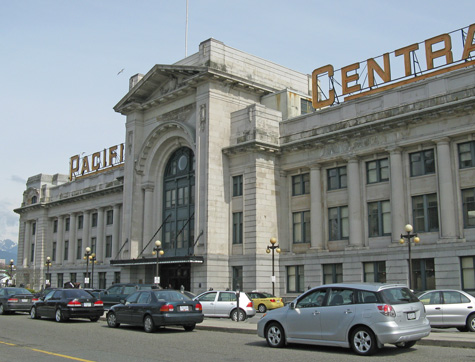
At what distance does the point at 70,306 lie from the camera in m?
24.4

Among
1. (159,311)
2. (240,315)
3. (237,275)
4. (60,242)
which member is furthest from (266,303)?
(60,242)

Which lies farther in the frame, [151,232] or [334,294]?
[151,232]

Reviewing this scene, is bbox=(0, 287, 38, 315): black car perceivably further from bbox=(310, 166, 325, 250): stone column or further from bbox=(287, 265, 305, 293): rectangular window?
bbox=(310, 166, 325, 250): stone column

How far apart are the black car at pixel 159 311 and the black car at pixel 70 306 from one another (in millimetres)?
3733

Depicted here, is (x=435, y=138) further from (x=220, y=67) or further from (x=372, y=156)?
(x=220, y=67)

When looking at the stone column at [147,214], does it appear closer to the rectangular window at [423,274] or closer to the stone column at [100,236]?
the stone column at [100,236]

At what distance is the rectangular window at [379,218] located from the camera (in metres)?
36.6

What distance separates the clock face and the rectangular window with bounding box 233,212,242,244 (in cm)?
770

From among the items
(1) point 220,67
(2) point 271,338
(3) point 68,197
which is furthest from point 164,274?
(2) point 271,338

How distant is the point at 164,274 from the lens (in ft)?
158

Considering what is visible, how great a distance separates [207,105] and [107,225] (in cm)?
2655

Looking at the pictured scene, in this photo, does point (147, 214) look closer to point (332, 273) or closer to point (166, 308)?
point (332, 273)

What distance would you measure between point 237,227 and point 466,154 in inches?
709

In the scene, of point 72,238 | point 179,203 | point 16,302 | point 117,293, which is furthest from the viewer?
point 72,238
